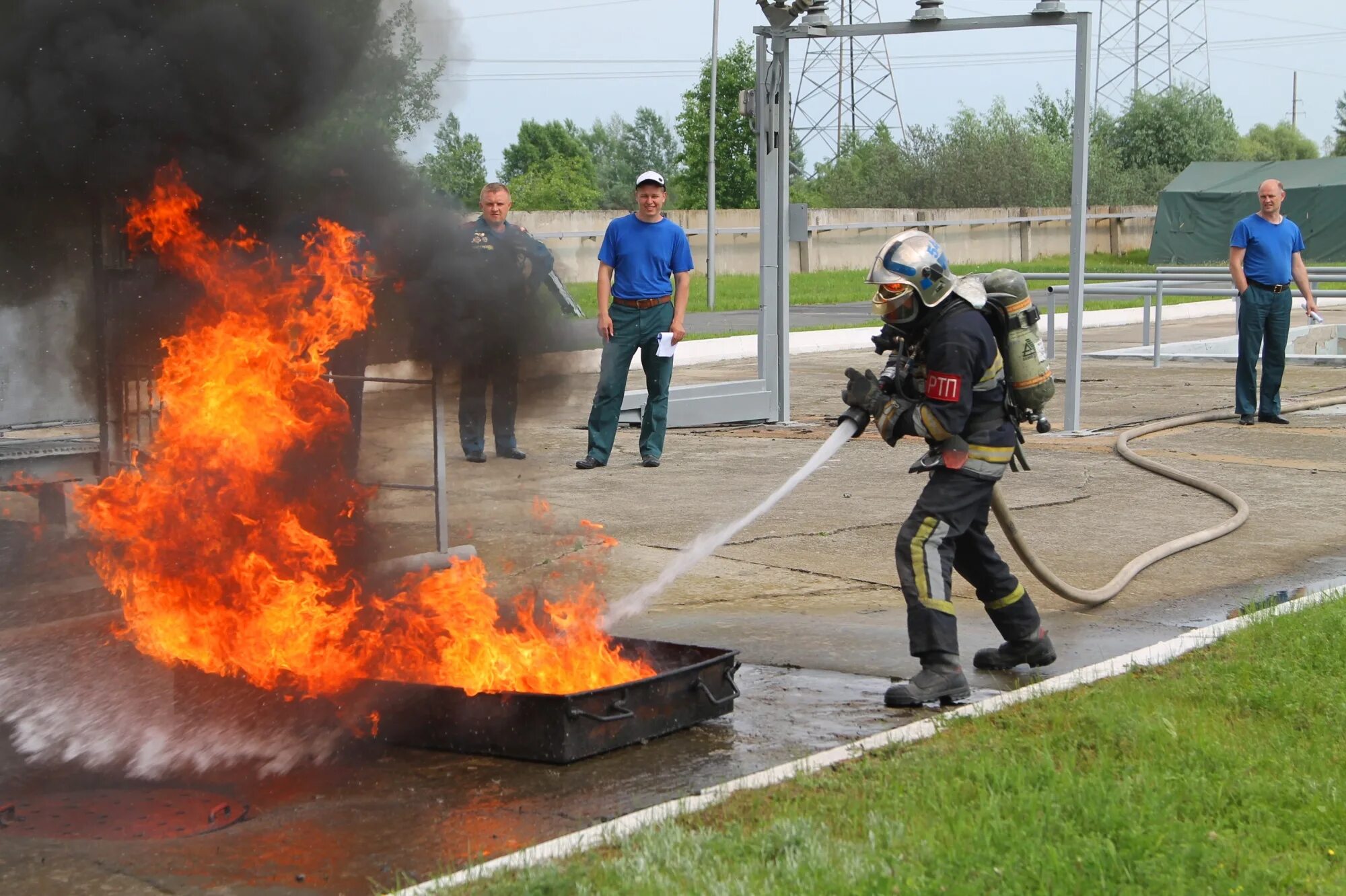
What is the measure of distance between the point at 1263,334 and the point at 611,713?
9.17m

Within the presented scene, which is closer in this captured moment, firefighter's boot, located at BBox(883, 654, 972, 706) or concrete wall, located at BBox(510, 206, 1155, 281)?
firefighter's boot, located at BBox(883, 654, 972, 706)

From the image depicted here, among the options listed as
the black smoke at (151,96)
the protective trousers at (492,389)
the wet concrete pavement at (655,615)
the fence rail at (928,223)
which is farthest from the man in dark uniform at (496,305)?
the fence rail at (928,223)

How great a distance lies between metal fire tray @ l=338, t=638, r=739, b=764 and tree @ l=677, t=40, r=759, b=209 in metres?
34.0

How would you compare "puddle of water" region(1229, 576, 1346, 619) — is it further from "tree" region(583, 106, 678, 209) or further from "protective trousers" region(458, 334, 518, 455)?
"tree" region(583, 106, 678, 209)

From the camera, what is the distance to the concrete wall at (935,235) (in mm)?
37719

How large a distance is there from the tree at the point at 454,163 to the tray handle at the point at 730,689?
2.06 metres

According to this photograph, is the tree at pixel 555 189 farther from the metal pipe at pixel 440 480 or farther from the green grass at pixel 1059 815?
the green grass at pixel 1059 815

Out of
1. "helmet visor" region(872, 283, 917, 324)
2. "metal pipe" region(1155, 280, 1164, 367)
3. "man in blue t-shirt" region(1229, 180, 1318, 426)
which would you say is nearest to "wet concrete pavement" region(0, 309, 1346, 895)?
"man in blue t-shirt" region(1229, 180, 1318, 426)

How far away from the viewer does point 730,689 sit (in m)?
5.11

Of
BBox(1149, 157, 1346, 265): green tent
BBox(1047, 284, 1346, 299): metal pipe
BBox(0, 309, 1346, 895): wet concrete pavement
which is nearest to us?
BBox(0, 309, 1346, 895): wet concrete pavement

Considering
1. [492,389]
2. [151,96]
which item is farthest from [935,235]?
[151,96]

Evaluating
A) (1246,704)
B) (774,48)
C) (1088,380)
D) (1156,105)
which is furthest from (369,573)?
(1156,105)

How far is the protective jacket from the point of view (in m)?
5.32

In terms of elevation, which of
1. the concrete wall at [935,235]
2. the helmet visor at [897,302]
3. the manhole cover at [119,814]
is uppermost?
the concrete wall at [935,235]
